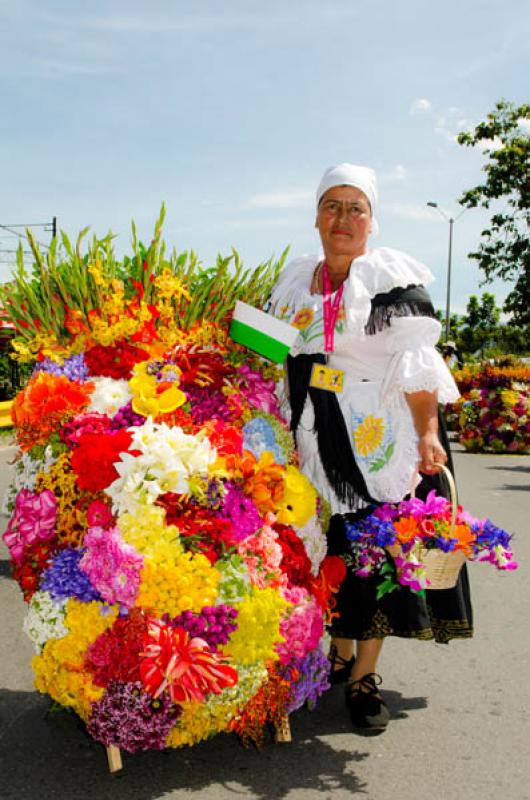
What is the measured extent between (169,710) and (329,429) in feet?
4.34

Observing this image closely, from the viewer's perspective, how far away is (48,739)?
345 centimetres

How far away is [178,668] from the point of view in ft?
8.95

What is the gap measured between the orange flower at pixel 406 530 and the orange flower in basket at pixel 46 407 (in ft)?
4.35

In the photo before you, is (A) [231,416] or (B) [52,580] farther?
(A) [231,416]

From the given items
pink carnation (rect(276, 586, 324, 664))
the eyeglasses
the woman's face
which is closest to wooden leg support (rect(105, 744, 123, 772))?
pink carnation (rect(276, 586, 324, 664))

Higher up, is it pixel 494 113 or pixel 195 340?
pixel 494 113

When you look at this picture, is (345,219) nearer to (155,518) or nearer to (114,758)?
(155,518)

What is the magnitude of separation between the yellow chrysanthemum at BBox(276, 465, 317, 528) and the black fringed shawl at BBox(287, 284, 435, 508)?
0.88ft

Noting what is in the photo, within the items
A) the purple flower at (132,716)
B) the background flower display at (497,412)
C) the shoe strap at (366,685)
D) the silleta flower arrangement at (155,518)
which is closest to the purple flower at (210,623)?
the silleta flower arrangement at (155,518)

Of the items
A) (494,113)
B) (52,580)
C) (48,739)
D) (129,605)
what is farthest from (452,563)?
(494,113)

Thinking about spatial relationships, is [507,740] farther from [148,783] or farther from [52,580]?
[52,580]

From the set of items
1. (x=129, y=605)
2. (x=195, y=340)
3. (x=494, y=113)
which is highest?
(x=494, y=113)

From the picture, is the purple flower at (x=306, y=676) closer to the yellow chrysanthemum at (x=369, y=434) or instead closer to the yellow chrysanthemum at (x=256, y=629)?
the yellow chrysanthemum at (x=256, y=629)

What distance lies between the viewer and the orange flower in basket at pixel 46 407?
3.30 metres
